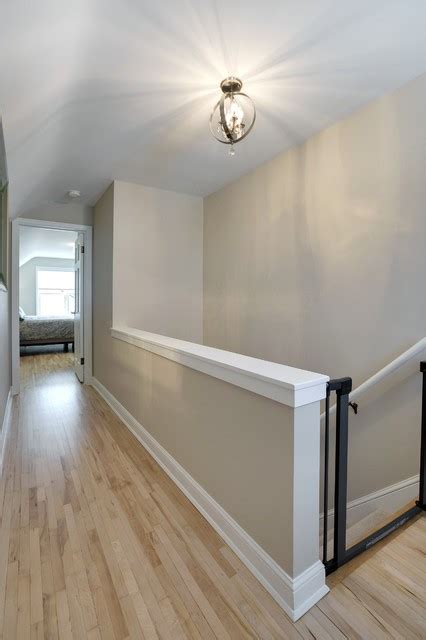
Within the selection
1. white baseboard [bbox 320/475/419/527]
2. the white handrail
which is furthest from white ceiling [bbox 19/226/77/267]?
white baseboard [bbox 320/475/419/527]

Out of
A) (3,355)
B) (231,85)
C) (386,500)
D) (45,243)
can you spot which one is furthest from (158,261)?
(45,243)

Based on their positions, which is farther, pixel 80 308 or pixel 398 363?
pixel 80 308

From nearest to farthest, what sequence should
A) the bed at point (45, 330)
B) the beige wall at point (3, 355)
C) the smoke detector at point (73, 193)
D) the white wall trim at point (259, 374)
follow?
the white wall trim at point (259, 374)
the beige wall at point (3, 355)
the smoke detector at point (73, 193)
the bed at point (45, 330)

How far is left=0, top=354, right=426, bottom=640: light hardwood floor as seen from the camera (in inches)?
40.4

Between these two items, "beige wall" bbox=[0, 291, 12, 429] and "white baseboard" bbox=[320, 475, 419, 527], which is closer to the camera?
"white baseboard" bbox=[320, 475, 419, 527]

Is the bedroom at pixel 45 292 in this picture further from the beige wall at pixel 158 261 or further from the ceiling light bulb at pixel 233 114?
the ceiling light bulb at pixel 233 114

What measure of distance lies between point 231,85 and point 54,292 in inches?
→ 351

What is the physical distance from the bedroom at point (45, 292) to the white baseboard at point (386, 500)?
4957mm

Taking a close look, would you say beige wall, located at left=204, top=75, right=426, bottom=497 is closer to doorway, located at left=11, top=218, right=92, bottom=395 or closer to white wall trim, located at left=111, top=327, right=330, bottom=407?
white wall trim, located at left=111, top=327, right=330, bottom=407

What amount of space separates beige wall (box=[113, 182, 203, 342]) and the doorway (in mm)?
1038

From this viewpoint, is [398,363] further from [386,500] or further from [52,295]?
[52,295]

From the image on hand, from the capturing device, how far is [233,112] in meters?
1.58

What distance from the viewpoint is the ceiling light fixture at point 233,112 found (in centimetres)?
157

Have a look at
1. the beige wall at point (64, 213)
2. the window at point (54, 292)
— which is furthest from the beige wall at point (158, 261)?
the window at point (54, 292)
